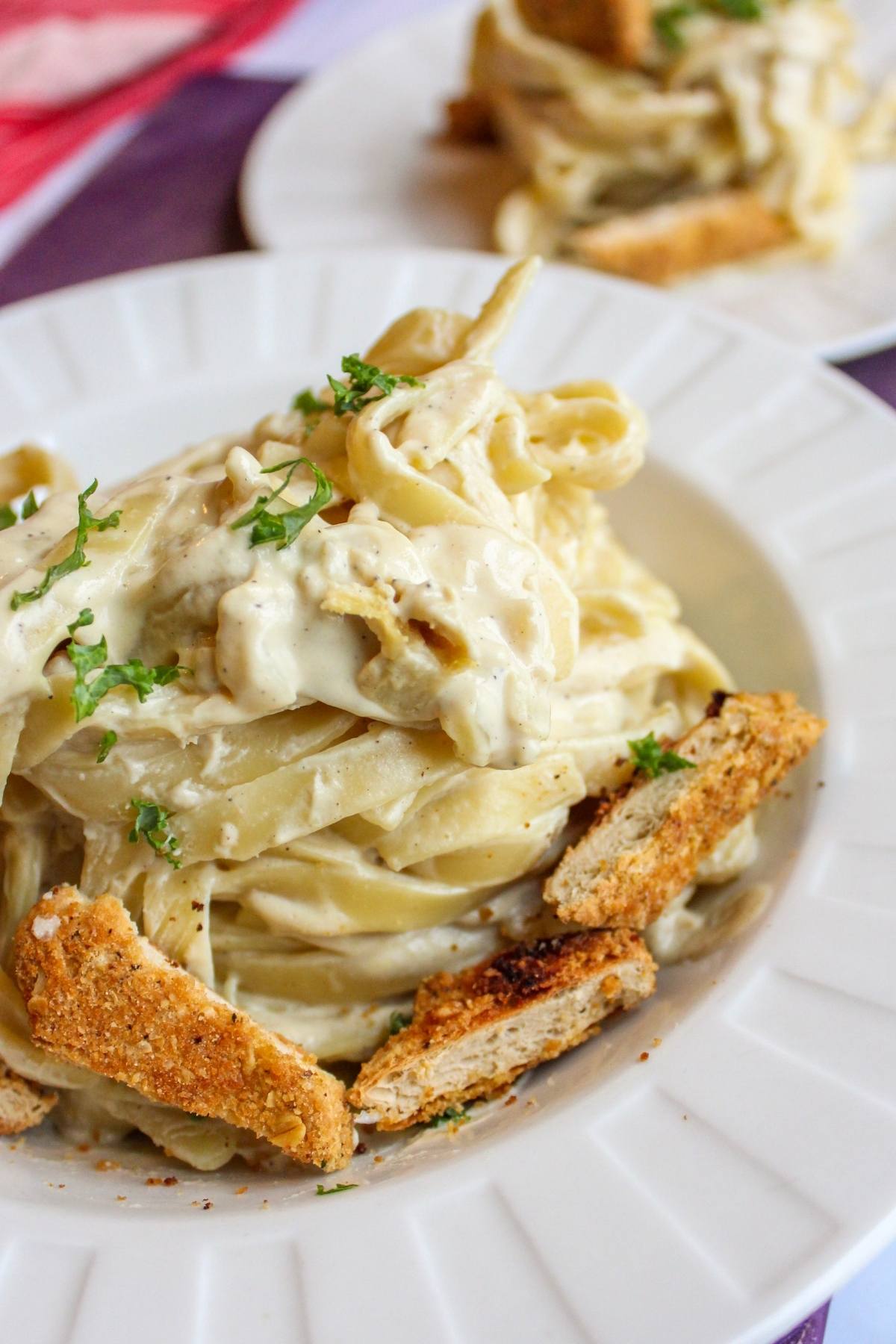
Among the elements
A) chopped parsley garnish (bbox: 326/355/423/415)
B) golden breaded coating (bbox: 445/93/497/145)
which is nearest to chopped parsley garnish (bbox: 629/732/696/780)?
chopped parsley garnish (bbox: 326/355/423/415)

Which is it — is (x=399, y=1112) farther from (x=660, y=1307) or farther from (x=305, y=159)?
(x=305, y=159)

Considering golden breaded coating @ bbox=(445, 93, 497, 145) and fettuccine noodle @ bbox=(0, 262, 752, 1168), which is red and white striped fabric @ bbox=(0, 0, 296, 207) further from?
fettuccine noodle @ bbox=(0, 262, 752, 1168)

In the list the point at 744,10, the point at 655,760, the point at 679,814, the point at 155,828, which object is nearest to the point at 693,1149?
the point at 679,814

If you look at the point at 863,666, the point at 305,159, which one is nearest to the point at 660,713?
the point at 863,666

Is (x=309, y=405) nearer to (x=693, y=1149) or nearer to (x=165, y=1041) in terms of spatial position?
(x=165, y=1041)

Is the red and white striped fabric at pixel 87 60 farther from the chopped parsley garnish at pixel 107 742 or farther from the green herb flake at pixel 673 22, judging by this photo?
the chopped parsley garnish at pixel 107 742
